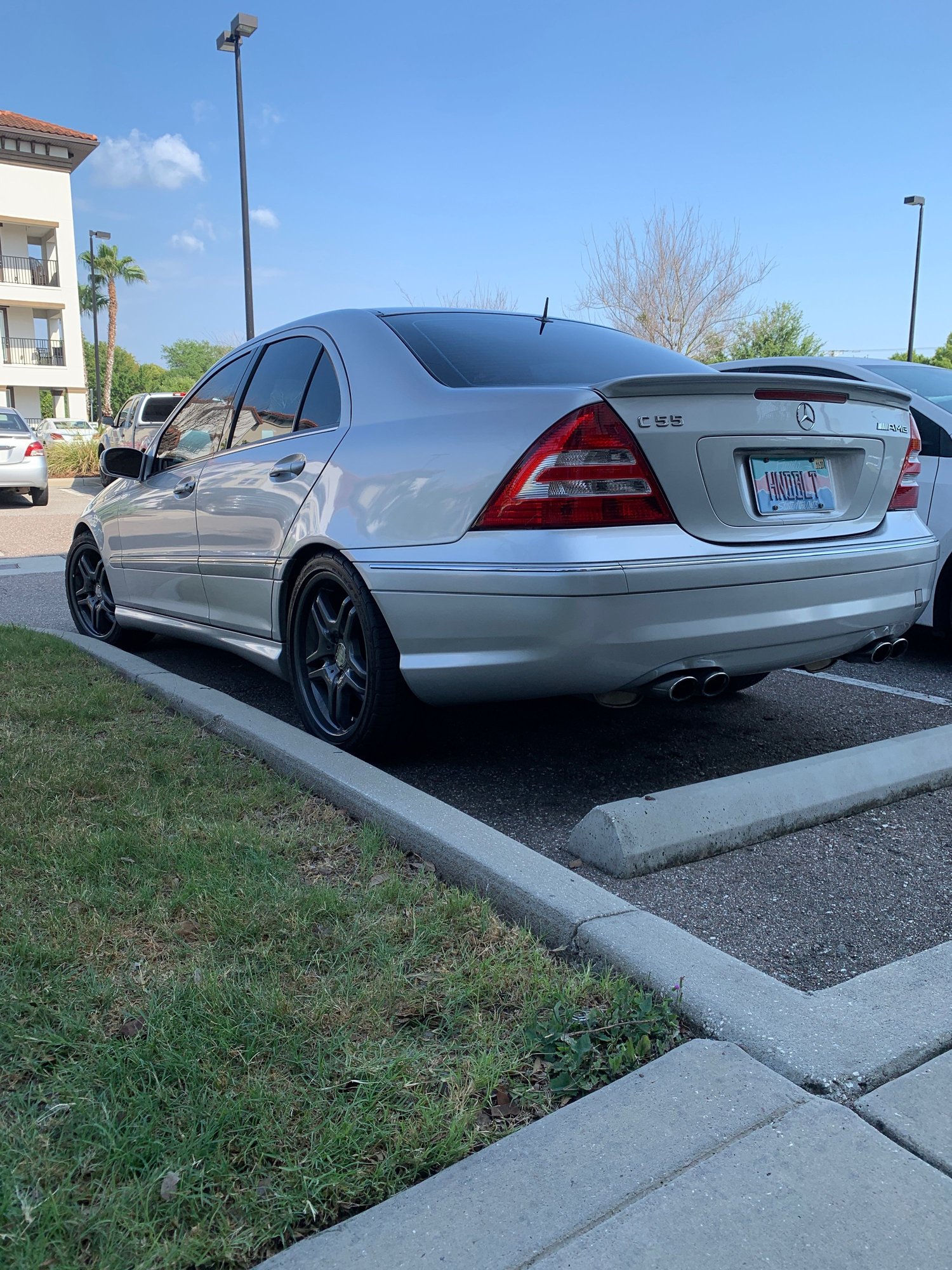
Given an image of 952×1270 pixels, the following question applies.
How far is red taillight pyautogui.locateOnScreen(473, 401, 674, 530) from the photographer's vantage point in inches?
116

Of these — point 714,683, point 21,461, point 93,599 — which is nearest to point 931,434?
point 714,683

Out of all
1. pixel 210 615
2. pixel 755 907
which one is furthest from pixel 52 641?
pixel 755 907

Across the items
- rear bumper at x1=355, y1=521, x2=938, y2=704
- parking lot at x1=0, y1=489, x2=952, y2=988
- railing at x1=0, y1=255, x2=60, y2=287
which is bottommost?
parking lot at x1=0, y1=489, x2=952, y2=988

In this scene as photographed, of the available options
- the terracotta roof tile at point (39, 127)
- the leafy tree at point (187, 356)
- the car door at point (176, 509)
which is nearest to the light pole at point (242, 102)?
the car door at point (176, 509)

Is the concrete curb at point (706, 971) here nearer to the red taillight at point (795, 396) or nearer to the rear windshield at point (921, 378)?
the red taillight at point (795, 396)

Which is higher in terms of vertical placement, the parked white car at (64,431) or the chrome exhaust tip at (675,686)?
the parked white car at (64,431)

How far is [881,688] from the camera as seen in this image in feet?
16.8

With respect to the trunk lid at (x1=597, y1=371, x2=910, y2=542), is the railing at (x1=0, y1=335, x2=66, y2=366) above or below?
above

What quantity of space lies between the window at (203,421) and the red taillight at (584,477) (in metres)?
2.20

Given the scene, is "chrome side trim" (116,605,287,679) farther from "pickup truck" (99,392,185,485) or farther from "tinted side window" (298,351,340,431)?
"pickup truck" (99,392,185,485)

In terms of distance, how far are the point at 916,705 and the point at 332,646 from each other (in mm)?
2614

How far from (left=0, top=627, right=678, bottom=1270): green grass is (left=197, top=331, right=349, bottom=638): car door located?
1200 millimetres

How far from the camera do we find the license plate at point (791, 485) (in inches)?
127

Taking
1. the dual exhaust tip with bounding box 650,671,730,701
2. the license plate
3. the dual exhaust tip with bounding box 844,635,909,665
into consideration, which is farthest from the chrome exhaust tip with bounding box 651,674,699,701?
the dual exhaust tip with bounding box 844,635,909,665
